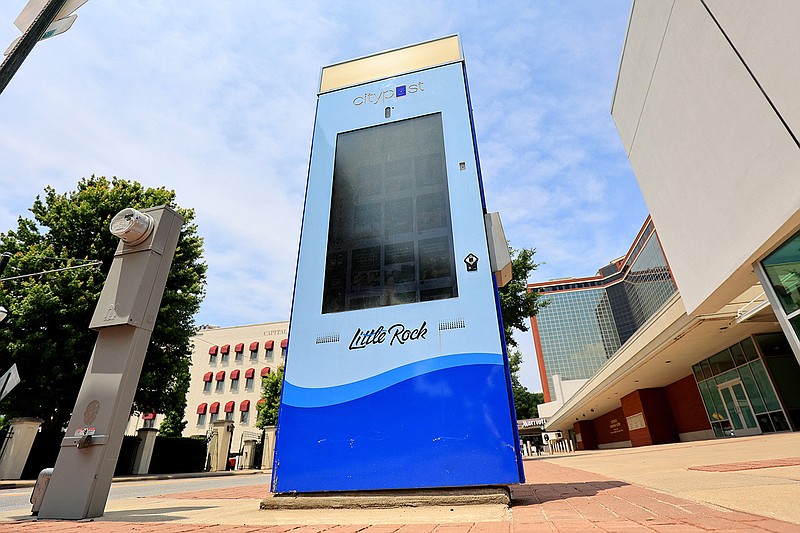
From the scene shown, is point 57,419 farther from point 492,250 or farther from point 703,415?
point 703,415

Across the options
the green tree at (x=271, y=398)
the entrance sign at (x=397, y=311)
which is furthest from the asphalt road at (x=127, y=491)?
the green tree at (x=271, y=398)

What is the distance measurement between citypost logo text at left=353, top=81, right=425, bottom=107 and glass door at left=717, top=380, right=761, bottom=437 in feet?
61.2

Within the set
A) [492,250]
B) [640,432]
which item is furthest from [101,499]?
[640,432]

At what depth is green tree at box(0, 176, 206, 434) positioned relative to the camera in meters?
13.0

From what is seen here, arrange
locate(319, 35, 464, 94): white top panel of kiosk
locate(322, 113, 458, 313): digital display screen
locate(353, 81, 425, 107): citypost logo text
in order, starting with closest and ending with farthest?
locate(322, 113, 458, 313): digital display screen, locate(353, 81, 425, 107): citypost logo text, locate(319, 35, 464, 94): white top panel of kiosk

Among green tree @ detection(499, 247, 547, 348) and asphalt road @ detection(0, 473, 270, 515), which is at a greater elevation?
green tree @ detection(499, 247, 547, 348)

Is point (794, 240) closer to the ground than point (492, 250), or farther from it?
farther from it

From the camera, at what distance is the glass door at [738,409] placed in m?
16.2

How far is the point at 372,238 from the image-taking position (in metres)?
4.80

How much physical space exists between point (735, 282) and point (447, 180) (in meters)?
8.26

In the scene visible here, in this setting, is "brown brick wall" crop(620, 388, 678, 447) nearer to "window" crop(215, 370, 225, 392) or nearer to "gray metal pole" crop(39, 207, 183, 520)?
"gray metal pole" crop(39, 207, 183, 520)

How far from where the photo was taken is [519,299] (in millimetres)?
19922

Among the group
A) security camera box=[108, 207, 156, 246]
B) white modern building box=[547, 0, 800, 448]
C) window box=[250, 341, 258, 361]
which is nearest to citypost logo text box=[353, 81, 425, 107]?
security camera box=[108, 207, 156, 246]

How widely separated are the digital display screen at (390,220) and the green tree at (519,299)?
1506cm
